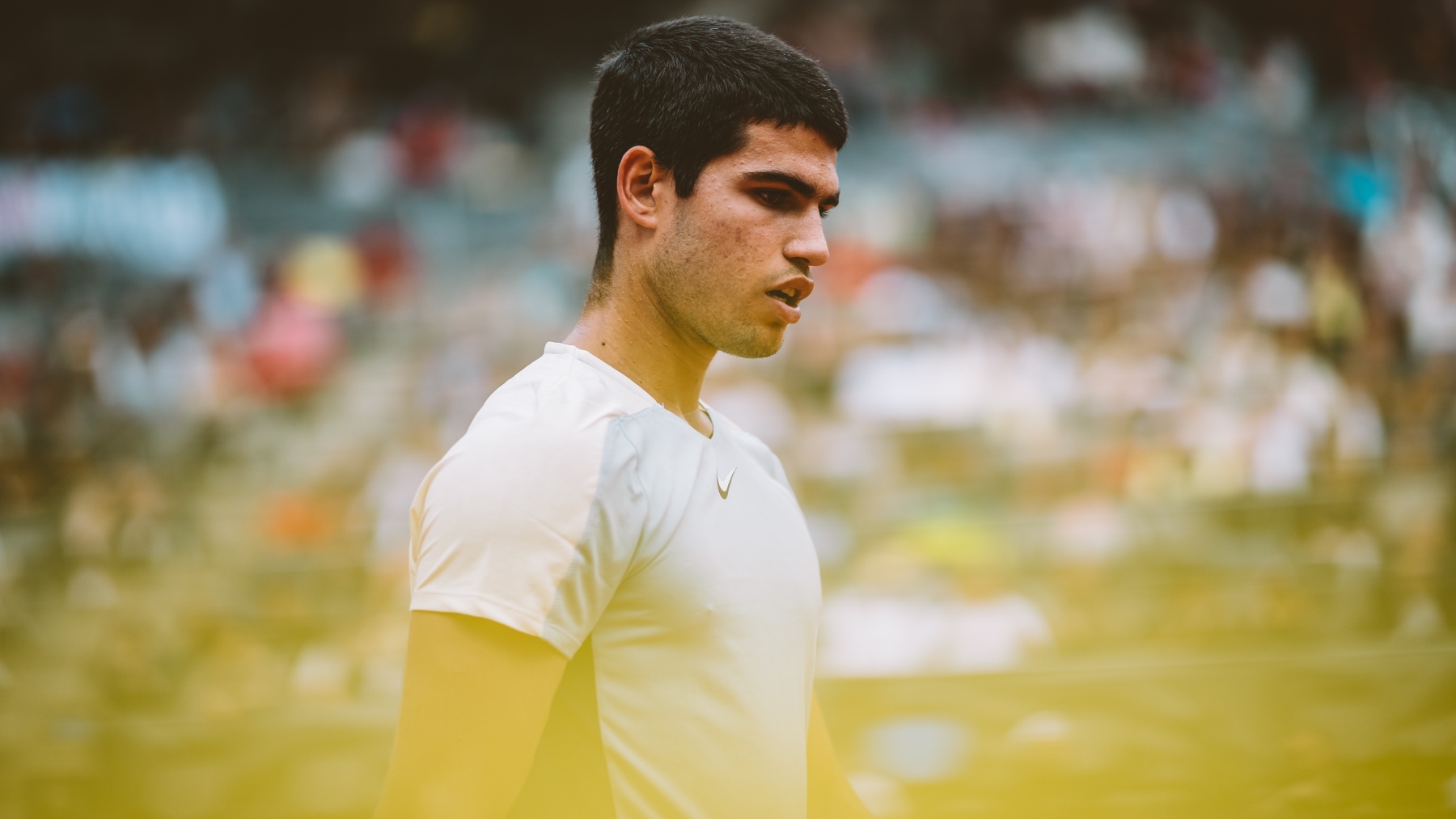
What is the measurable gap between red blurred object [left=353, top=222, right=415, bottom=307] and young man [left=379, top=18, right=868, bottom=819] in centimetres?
894

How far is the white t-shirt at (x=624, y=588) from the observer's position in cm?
108

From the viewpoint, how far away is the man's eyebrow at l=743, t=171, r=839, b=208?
1265 millimetres

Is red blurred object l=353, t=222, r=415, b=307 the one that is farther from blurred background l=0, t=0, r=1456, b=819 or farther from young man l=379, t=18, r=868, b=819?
young man l=379, t=18, r=868, b=819

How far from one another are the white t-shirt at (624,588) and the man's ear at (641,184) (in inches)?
7.0

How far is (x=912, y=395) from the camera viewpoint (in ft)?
24.3

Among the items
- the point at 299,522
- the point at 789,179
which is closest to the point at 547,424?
the point at 789,179

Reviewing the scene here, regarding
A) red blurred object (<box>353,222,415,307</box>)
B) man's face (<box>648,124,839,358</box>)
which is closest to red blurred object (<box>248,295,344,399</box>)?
red blurred object (<box>353,222,415,307</box>)

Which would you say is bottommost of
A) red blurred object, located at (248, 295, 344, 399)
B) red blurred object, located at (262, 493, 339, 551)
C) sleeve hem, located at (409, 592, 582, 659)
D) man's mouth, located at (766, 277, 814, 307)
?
sleeve hem, located at (409, 592, 582, 659)

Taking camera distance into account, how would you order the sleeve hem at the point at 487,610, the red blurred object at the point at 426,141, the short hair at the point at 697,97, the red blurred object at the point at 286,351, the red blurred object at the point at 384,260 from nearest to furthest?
the sleeve hem at the point at 487,610 → the short hair at the point at 697,97 → the red blurred object at the point at 286,351 → the red blurred object at the point at 384,260 → the red blurred object at the point at 426,141

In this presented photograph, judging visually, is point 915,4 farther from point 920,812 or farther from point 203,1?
point 920,812

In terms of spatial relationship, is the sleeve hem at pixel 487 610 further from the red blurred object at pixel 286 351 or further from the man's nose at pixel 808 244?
the red blurred object at pixel 286 351

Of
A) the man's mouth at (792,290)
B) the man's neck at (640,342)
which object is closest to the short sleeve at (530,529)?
the man's neck at (640,342)

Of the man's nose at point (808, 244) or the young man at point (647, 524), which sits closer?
the young man at point (647, 524)

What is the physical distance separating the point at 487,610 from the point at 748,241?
508 millimetres
